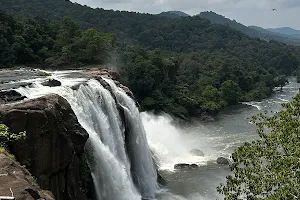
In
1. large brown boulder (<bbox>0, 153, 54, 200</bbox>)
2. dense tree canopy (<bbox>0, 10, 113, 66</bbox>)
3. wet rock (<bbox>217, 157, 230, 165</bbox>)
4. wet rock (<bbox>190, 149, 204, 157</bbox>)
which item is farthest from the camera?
dense tree canopy (<bbox>0, 10, 113, 66</bbox>)

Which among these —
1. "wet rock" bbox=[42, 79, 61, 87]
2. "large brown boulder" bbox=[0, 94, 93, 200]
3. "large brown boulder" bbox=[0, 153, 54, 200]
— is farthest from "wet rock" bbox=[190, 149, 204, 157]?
"large brown boulder" bbox=[0, 153, 54, 200]

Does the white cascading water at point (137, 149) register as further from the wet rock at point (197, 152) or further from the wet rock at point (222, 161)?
the wet rock at point (197, 152)

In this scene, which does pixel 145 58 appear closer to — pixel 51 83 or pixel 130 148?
pixel 130 148

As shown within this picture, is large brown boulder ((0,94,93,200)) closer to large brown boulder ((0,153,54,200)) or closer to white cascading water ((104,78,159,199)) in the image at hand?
large brown boulder ((0,153,54,200))

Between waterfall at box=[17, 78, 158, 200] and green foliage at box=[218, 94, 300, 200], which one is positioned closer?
green foliage at box=[218, 94, 300, 200]

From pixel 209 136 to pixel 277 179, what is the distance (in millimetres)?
31206

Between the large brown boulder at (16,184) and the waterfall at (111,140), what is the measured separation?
7640 mm

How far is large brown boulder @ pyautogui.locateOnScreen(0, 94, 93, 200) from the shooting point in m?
12.9

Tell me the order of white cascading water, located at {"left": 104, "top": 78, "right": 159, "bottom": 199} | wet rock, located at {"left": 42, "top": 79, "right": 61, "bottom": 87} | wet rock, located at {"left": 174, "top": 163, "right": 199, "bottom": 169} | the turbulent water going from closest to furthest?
the turbulent water
wet rock, located at {"left": 42, "top": 79, "right": 61, "bottom": 87}
white cascading water, located at {"left": 104, "top": 78, "right": 159, "bottom": 199}
wet rock, located at {"left": 174, "top": 163, "right": 199, "bottom": 169}

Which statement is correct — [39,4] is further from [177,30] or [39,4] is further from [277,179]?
[277,179]

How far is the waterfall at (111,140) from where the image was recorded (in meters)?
17.3

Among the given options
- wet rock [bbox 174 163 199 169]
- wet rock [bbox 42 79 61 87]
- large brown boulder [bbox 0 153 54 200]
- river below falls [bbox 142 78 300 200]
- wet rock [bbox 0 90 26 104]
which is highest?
wet rock [bbox 42 79 61 87]

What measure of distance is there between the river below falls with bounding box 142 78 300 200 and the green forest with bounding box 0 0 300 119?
3.41 meters

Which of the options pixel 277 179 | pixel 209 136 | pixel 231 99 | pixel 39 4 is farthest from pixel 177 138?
pixel 39 4
